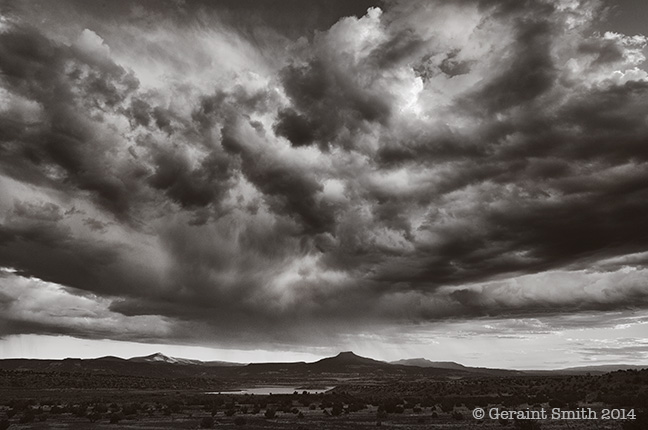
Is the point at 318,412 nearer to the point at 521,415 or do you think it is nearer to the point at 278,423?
the point at 278,423

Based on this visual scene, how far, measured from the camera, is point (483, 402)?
5641cm

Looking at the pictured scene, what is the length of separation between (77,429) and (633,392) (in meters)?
56.0

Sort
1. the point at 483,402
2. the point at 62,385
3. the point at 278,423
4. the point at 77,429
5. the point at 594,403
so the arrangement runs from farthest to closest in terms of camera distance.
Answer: the point at 62,385, the point at 483,402, the point at 594,403, the point at 278,423, the point at 77,429

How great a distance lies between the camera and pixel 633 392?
5278 centimetres

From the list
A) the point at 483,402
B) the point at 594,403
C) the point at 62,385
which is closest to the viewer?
the point at 594,403

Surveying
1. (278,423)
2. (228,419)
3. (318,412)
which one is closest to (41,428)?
(228,419)

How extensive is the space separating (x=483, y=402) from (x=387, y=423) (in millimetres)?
22851

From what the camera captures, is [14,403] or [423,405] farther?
[14,403]

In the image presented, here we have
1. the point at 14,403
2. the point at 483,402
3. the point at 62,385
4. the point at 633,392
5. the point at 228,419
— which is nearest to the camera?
Result: the point at 228,419

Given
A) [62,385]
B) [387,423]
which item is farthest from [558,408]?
[62,385]

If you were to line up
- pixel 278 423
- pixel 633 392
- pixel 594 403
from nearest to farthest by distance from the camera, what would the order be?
pixel 278 423 → pixel 594 403 → pixel 633 392

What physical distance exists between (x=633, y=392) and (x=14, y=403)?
7504cm

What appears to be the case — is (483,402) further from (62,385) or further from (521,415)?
(62,385)

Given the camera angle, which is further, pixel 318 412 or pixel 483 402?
pixel 483 402
